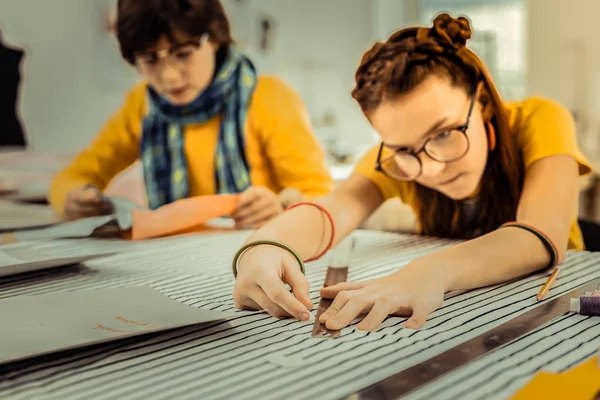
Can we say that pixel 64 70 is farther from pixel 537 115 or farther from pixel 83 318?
pixel 83 318

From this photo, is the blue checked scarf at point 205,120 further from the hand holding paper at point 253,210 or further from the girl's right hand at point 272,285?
the girl's right hand at point 272,285

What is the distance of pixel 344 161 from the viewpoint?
7.17 feet

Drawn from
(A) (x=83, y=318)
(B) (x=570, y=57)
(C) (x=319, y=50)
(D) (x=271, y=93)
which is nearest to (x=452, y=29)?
(A) (x=83, y=318)

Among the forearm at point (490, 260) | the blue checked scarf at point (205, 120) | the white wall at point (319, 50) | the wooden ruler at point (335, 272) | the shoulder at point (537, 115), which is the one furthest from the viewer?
the white wall at point (319, 50)

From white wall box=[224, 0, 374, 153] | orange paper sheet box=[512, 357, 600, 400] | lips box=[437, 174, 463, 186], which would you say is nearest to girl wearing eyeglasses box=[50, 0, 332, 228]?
lips box=[437, 174, 463, 186]

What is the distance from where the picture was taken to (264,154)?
4.17ft

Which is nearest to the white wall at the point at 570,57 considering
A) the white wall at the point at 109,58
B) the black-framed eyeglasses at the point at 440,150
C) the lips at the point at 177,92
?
the white wall at the point at 109,58

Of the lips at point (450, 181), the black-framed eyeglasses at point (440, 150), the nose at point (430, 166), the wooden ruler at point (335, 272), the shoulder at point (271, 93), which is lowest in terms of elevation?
the wooden ruler at point (335, 272)

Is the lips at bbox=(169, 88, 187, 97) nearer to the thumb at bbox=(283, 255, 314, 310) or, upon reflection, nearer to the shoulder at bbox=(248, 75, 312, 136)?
the shoulder at bbox=(248, 75, 312, 136)

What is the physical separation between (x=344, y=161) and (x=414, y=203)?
127 cm

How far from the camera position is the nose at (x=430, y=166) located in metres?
0.73

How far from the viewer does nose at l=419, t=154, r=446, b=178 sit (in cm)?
73

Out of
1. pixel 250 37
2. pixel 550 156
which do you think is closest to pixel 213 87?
pixel 550 156

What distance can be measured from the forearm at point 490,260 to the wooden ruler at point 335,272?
0.10 meters
